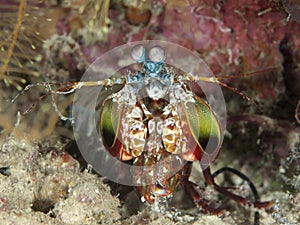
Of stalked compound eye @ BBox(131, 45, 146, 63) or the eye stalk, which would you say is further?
stalked compound eye @ BBox(131, 45, 146, 63)

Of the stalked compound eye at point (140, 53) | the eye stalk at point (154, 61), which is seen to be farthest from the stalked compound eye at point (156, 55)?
the stalked compound eye at point (140, 53)

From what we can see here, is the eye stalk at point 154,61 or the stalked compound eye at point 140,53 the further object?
the stalked compound eye at point 140,53

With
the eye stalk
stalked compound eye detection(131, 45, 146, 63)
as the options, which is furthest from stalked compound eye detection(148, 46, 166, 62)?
stalked compound eye detection(131, 45, 146, 63)

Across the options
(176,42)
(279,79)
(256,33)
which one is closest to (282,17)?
(256,33)

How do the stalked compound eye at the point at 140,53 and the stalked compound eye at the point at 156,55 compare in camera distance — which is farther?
the stalked compound eye at the point at 140,53

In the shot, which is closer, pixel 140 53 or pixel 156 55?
pixel 156 55

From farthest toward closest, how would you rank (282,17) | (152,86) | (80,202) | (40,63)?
1. (40,63)
2. (282,17)
3. (152,86)
4. (80,202)

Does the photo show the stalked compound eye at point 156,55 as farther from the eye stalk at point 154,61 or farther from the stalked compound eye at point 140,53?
the stalked compound eye at point 140,53

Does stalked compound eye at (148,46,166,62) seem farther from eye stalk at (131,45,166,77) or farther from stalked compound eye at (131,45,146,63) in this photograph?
stalked compound eye at (131,45,146,63)

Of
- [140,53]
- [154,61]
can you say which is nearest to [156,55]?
[154,61]

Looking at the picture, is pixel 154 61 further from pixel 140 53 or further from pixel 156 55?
pixel 140 53

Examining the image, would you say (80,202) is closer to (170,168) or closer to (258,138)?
(170,168)
